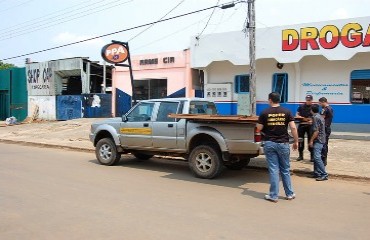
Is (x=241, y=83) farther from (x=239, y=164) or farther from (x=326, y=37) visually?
(x=239, y=164)

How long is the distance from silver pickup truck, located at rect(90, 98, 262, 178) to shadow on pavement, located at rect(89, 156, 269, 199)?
223 millimetres

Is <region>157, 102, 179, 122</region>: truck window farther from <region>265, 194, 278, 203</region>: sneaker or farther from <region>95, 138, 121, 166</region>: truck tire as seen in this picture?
<region>265, 194, 278, 203</region>: sneaker

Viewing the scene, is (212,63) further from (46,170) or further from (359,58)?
(46,170)

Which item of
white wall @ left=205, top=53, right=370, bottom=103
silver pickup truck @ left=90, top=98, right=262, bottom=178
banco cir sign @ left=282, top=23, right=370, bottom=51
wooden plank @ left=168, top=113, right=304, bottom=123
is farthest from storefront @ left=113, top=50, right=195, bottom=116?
wooden plank @ left=168, top=113, right=304, bottom=123

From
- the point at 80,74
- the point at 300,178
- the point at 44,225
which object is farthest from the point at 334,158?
the point at 80,74

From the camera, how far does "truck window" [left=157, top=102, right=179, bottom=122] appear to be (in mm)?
9494

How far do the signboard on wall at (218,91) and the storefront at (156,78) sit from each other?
117cm

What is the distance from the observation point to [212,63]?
18.5 m

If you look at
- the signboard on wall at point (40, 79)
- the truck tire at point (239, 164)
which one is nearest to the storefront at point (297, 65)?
the truck tire at point (239, 164)

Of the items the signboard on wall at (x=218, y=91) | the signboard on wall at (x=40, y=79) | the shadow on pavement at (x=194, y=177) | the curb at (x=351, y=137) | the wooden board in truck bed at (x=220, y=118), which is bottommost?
the shadow on pavement at (x=194, y=177)

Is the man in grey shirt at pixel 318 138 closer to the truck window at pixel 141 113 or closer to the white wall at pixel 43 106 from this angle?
the truck window at pixel 141 113

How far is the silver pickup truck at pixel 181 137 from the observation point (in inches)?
324

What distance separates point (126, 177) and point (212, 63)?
1079 centimetres

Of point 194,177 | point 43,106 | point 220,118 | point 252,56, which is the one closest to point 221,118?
point 220,118
